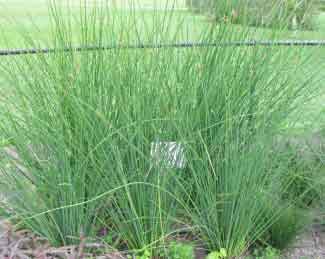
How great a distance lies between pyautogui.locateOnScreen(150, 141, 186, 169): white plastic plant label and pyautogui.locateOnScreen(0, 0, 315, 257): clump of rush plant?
0.01 meters

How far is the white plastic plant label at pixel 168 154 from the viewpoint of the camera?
147 cm

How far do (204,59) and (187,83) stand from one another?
135 millimetres

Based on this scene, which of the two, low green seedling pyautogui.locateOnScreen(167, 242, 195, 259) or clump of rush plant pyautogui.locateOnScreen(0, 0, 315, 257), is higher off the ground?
clump of rush plant pyautogui.locateOnScreen(0, 0, 315, 257)

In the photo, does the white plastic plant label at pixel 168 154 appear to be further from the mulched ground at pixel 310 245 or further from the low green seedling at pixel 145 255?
the mulched ground at pixel 310 245

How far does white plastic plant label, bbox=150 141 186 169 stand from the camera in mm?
1467

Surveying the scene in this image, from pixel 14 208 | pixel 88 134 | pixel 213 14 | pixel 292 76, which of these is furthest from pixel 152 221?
pixel 213 14

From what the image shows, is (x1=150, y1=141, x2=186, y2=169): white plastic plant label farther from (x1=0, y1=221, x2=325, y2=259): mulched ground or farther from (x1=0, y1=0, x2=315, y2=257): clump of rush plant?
(x1=0, y1=221, x2=325, y2=259): mulched ground

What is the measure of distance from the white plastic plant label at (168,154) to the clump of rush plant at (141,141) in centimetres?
1

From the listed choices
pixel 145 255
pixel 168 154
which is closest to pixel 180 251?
pixel 145 255

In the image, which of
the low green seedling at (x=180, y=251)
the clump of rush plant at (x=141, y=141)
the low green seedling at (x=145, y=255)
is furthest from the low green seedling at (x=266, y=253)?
the low green seedling at (x=145, y=255)

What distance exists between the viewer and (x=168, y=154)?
4.89ft

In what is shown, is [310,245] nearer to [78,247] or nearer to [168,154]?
[168,154]

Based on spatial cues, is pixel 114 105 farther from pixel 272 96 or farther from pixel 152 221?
pixel 272 96

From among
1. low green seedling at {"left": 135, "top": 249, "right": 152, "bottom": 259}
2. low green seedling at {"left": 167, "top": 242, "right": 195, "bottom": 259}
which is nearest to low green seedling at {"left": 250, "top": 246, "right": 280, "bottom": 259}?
low green seedling at {"left": 167, "top": 242, "right": 195, "bottom": 259}
